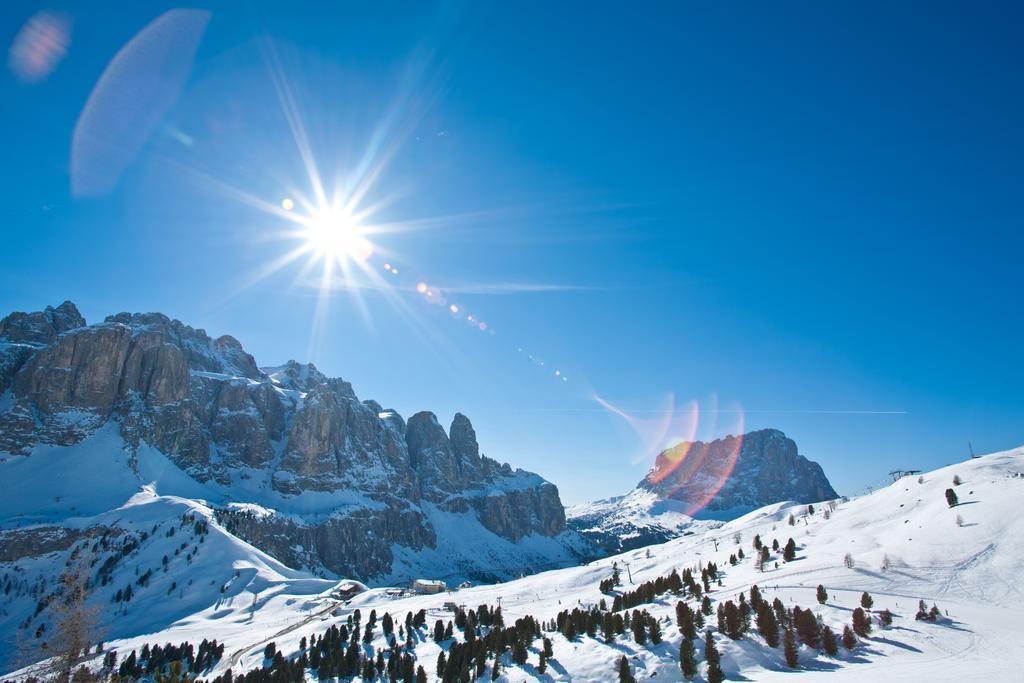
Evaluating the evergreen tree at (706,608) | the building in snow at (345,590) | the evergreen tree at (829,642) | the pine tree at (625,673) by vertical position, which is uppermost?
the building in snow at (345,590)

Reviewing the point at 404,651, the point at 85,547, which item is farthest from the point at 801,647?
the point at 85,547

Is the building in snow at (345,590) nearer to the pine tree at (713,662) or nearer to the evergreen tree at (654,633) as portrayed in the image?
the evergreen tree at (654,633)

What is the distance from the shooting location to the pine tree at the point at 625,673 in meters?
38.4

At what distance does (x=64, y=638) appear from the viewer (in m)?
29.2

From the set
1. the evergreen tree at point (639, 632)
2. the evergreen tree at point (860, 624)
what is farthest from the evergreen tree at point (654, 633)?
the evergreen tree at point (860, 624)

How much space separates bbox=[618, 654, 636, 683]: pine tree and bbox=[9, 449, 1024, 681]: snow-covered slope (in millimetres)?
1560

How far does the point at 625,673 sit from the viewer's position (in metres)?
39.0

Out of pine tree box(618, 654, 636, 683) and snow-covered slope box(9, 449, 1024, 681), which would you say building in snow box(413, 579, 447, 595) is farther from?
pine tree box(618, 654, 636, 683)

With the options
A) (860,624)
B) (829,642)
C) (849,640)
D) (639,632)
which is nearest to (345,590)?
(639,632)

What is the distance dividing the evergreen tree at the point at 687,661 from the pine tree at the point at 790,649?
6.64m

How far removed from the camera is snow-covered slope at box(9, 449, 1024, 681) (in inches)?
1503

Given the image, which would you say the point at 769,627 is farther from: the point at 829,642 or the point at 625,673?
the point at 625,673

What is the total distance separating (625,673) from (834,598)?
26810 mm

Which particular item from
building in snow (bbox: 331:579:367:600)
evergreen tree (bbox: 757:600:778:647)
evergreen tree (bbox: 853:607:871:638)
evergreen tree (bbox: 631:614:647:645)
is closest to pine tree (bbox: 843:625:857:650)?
evergreen tree (bbox: 853:607:871:638)
